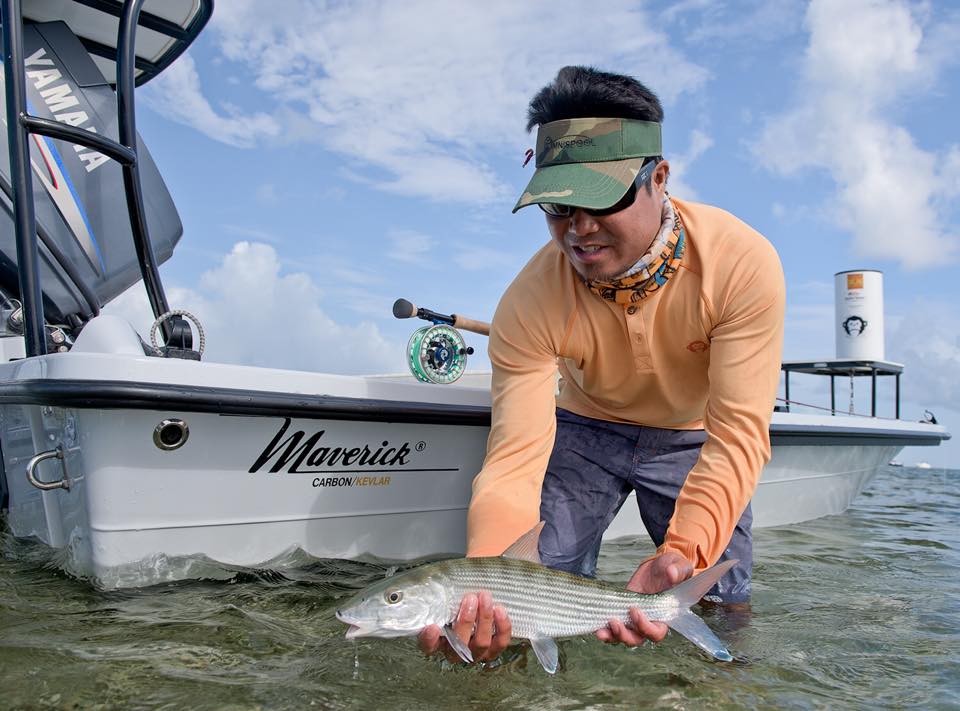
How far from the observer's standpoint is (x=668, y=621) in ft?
8.13

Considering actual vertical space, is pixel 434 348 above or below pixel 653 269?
below

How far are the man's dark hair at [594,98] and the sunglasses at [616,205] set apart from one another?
21cm

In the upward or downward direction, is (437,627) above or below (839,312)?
below

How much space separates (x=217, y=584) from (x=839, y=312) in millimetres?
7741

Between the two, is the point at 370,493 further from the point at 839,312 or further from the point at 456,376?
the point at 839,312

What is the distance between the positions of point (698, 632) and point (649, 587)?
1.08ft

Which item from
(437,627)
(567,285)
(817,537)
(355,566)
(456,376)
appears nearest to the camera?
(437,627)

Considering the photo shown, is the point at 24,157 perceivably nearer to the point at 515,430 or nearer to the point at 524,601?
the point at 515,430

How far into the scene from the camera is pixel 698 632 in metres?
2.45

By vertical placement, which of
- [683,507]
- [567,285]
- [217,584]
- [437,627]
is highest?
[567,285]

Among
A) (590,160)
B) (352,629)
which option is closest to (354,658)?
(352,629)

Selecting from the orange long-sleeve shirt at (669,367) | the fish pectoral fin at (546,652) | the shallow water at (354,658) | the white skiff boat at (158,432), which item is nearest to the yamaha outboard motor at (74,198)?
the white skiff boat at (158,432)

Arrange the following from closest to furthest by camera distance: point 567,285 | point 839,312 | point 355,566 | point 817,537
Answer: point 567,285, point 355,566, point 817,537, point 839,312

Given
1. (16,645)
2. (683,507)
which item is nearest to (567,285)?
(683,507)
